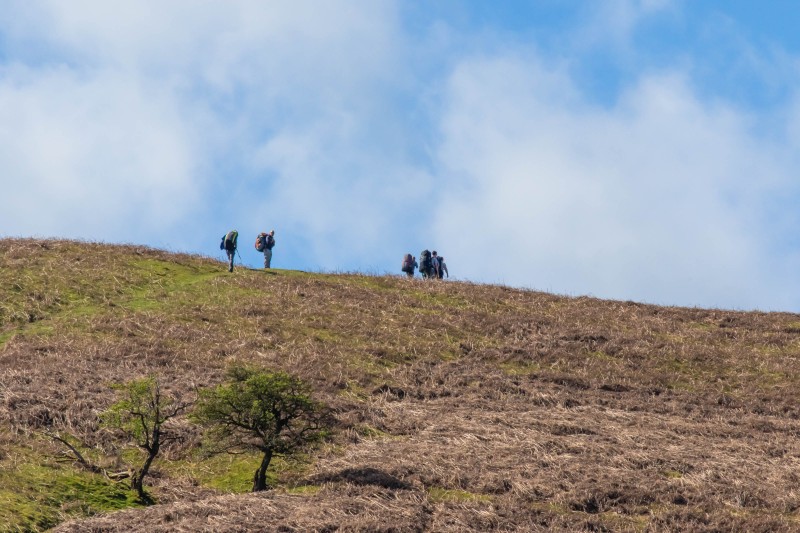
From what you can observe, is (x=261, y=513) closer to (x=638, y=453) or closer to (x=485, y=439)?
(x=485, y=439)

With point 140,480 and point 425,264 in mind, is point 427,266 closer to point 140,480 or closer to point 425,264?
point 425,264

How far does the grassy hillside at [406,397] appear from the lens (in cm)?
2027

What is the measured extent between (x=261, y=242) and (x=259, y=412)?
26.4 m

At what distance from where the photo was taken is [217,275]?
44156 millimetres

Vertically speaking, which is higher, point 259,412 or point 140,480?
point 259,412

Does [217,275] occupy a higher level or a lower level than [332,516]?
higher

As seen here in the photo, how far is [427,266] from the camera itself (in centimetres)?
5041

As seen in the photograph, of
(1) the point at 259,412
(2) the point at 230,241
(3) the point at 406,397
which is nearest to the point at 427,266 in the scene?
(2) the point at 230,241

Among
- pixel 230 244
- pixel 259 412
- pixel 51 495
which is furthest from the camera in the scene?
pixel 230 244

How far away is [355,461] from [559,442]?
16.4 ft

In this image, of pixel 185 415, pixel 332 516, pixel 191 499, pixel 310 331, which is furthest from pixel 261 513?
pixel 310 331

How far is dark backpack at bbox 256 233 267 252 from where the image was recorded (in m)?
47.8

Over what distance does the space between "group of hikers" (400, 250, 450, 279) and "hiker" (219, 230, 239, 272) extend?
8787 millimetres

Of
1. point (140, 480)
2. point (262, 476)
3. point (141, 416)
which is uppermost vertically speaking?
point (141, 416)
